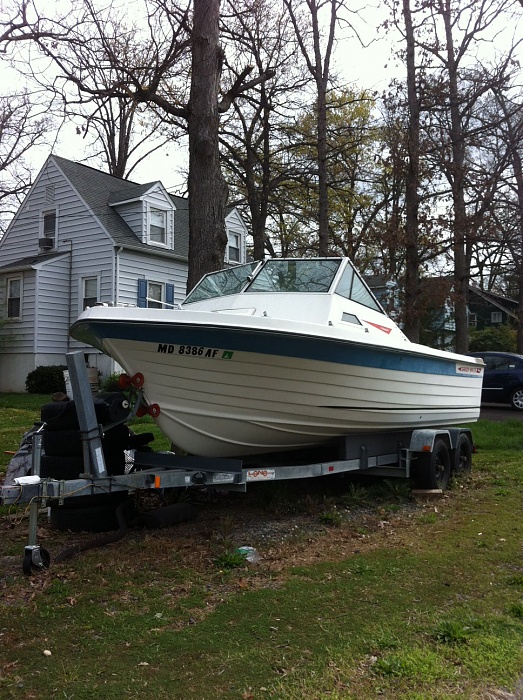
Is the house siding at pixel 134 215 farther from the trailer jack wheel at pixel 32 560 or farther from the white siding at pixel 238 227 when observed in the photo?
the trailer jack wheel at pixel 32 560

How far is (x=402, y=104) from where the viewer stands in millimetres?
14641

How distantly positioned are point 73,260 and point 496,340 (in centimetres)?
2109

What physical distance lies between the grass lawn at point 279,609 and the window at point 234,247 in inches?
761

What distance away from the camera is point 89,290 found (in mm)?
21016

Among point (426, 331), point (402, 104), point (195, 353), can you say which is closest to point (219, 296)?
point (195, 353)

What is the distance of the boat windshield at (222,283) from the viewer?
6.98m

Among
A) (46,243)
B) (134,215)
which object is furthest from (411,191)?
(46,243)

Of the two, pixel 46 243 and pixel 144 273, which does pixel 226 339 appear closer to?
pixel 144 273

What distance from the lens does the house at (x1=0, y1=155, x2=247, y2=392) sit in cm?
2050

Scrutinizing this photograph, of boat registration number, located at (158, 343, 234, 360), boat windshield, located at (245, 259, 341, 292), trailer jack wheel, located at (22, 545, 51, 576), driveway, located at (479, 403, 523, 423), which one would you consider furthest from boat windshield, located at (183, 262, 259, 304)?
driveway, located at (479, 403, 523, 423)

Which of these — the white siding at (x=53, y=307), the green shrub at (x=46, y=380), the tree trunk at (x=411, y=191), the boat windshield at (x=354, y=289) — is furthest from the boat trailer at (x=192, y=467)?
the white siding at (x=53, y=307)

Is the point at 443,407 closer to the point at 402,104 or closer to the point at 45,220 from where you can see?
the point at 402,104

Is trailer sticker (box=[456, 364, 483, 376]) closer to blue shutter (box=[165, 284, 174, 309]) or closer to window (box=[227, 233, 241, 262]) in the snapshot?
blue shutter (box=[165, 284, 174, 309])

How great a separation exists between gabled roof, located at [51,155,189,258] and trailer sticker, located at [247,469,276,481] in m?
16.0
